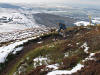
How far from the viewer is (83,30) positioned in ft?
148

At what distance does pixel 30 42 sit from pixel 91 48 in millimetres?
17342

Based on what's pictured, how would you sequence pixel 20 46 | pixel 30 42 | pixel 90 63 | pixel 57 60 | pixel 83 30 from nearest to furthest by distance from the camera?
pixel 90 63 → pixel 57 60 → pixel 20 46 → pixel 30 42 → pixel 83 30

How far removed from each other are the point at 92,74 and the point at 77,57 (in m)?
5.31

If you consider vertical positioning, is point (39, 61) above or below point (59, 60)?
below

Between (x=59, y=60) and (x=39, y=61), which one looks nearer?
(x=59, y=60)

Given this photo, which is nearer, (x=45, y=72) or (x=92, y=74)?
(x=92, y=74)

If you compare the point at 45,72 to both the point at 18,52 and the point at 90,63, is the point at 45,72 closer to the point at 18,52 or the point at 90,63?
the point at 90,63

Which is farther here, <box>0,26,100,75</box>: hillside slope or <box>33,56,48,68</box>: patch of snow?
<box>33,56,48,68</box>: patch of snow

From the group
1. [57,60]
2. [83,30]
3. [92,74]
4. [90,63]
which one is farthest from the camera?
[83,30]

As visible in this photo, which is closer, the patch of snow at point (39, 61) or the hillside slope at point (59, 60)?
the hillside slope at point (59, 60)

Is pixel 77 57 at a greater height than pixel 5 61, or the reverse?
pixel 77 57

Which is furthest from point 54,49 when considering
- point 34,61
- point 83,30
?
point 83,30

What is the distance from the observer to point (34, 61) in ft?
94.9

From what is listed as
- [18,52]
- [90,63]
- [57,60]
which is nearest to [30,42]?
[18,52]
